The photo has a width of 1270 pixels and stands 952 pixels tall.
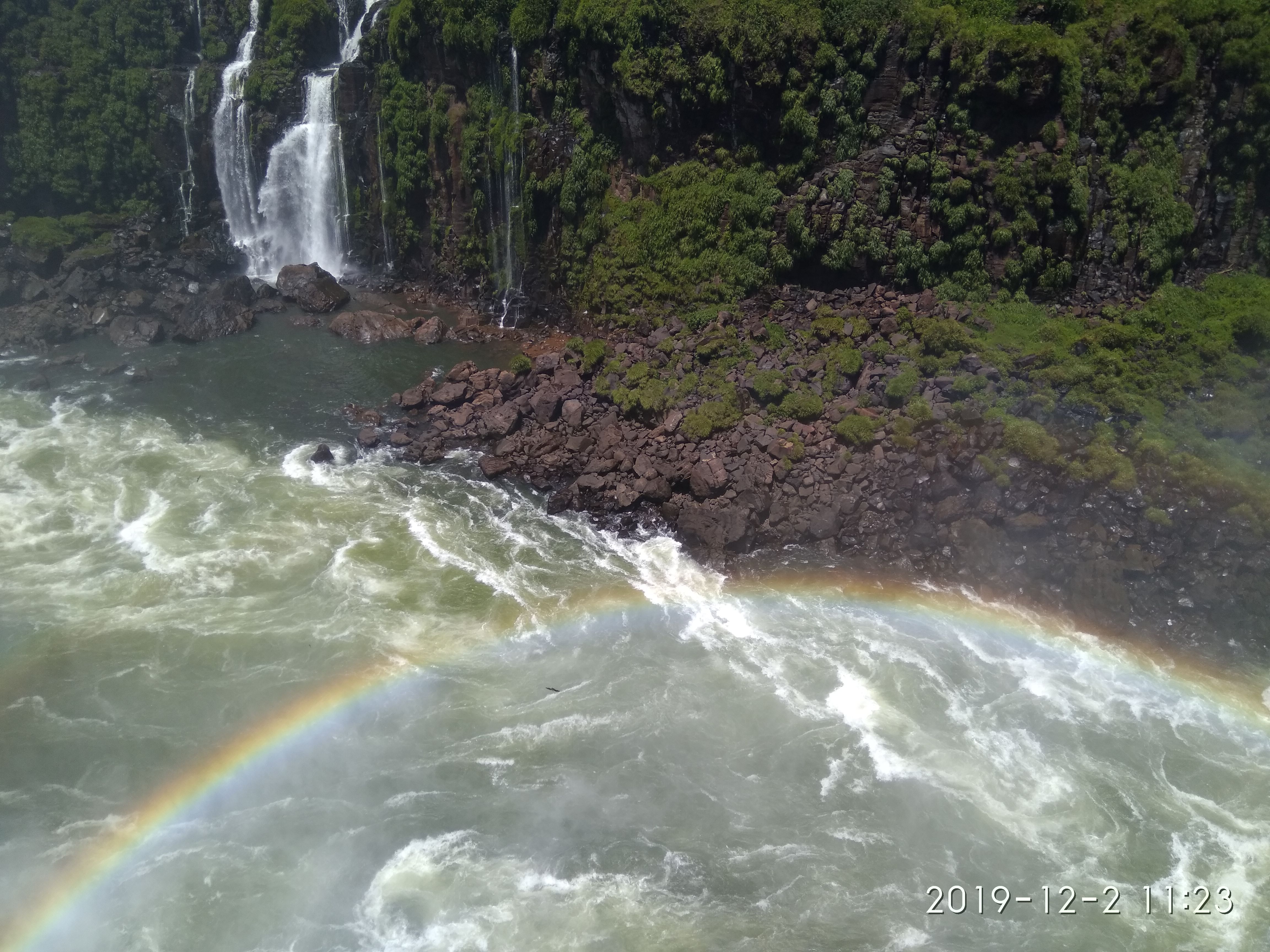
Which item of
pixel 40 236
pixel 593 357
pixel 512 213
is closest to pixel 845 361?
pixel 593 357

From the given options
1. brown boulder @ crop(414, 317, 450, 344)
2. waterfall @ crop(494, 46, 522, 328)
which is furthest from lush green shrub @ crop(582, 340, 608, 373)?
brown boulder @ crop(414, 317, 450, 344)

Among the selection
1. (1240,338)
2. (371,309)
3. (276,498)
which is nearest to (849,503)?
(1240,338)

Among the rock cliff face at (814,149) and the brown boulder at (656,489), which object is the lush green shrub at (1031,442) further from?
the brown boulder at (656,489)

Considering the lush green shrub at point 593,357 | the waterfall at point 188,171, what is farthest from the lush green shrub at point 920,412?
the waterfall at point 188,171

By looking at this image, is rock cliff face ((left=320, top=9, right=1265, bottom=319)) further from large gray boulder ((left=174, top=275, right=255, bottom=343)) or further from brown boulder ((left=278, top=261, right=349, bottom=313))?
large gray boulder ((left=174, top=275, right=255, bottom=343))

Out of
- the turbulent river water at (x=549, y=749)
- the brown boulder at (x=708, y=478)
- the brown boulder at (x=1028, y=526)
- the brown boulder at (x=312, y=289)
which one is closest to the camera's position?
the turbulent river water at (x=549, y=749)

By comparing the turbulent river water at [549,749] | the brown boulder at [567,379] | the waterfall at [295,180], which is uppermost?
the waterfall at [295,180]

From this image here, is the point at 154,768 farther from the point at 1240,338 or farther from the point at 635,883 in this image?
the point at 1240,338
